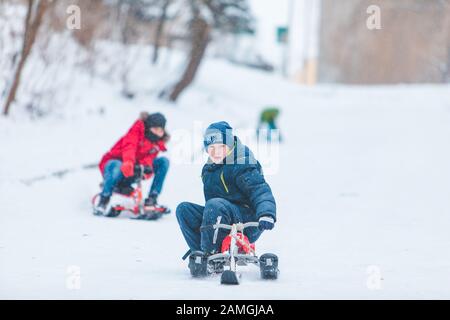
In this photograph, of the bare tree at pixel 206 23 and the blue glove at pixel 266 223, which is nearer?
the blue glove at pixel 266 223

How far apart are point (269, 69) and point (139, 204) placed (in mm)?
37970

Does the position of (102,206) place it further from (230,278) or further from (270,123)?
(270,123)

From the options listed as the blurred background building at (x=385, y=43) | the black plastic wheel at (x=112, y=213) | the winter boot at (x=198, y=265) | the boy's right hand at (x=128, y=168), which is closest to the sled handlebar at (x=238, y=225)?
the winter boot at (x=198, y=265)

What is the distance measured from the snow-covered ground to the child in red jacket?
338mm

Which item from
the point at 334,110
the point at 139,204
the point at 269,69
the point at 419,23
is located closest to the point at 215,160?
the point at 139,204

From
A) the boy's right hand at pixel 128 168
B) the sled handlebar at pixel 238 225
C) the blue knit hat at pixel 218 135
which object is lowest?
the sled handlebar at pixel 238 225

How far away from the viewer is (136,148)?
9016 millimetres

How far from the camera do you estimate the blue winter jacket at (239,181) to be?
582 centimetres

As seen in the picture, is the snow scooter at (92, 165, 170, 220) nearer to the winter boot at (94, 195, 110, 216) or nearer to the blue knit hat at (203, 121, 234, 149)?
the winter boot at (94, 195, 110, 216)

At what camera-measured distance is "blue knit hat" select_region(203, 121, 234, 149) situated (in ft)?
19.1

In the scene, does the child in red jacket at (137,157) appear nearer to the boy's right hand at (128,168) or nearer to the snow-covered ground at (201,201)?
the boy's right hand at (128,168)

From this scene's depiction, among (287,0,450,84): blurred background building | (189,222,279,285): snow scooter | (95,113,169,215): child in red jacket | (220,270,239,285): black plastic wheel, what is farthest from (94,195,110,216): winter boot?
(287,0,450,84): blurred background building

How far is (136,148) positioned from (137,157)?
6.8 inches
